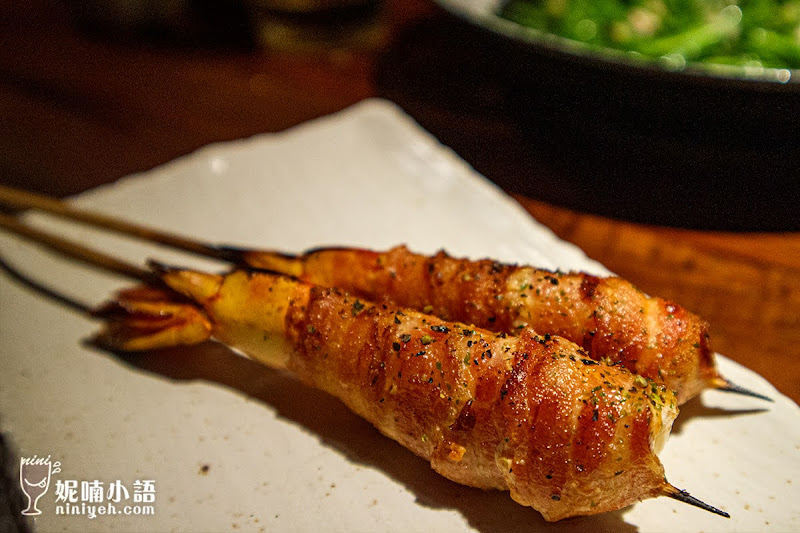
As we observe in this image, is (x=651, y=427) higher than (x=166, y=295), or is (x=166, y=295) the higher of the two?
(x=651, y=427)

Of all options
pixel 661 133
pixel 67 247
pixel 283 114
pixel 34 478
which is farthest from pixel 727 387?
pixel 283 114

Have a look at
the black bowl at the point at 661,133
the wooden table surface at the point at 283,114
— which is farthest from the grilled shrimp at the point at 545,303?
the black bowl at the point at 661,133

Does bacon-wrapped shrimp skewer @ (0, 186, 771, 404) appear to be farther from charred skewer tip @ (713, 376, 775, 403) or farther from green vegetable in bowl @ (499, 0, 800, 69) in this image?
green vegetable in bowl @ (499, 0, 800, 69)

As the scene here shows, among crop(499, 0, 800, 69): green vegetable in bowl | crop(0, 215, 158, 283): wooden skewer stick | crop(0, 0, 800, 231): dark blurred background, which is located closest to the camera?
crop(0, 215, 158, 283): wooden skewer stick

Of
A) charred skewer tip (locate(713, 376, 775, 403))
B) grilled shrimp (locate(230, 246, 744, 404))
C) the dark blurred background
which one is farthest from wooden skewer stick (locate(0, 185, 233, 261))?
charred skewer tip (locate(713, 376, 775, 403))

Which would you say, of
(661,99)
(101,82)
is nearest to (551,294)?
(661,99)

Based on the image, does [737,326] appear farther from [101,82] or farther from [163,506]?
[101,82]
